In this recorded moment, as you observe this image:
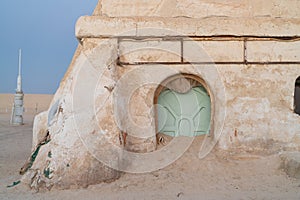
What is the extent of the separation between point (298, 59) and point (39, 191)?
494 cm

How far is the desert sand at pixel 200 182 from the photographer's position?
432cm

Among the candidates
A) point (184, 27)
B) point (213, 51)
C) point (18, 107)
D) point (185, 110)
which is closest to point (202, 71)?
point (213, 51)

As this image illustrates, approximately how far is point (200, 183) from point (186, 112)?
1.89 metres

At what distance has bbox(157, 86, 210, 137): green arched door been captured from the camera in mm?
6281

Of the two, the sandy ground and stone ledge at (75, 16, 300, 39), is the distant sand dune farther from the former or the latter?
the sandy ground

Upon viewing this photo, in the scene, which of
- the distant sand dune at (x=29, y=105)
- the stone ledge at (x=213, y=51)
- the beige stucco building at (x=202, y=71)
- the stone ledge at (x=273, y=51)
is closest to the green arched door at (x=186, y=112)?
the beige stucco building at (x=202, y=71)

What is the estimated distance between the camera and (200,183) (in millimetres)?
4730

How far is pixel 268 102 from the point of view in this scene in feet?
18.3

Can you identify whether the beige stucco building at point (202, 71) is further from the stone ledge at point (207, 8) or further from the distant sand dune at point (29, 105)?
the distant sand dune at point (29, 105)

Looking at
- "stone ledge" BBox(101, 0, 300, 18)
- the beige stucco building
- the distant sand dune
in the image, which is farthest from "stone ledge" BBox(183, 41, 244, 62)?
the distant sand dune

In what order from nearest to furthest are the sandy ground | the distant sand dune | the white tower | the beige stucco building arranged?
the sandy ground → the beige stucco building → the white tower → the distant sand dune

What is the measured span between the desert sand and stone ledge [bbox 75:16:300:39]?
2100mm

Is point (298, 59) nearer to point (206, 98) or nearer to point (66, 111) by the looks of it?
point (206, 98)

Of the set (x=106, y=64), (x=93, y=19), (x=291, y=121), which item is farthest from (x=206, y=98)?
(x=93, y=19)
